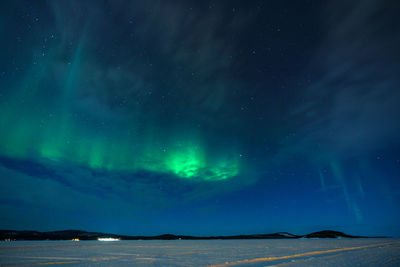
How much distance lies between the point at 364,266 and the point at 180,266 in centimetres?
663

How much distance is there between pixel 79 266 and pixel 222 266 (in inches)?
213

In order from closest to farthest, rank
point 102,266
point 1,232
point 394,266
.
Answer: point 394,266
point 102,266
point 1,232

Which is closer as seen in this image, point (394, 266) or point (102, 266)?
point (394, 266)

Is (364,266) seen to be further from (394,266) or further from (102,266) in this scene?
(102,266)

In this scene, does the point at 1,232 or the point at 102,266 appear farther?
the point at 1,232

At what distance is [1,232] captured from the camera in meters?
138

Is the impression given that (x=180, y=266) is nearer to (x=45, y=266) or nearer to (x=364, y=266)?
(x=45, y=266)

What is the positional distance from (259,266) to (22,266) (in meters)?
8.72

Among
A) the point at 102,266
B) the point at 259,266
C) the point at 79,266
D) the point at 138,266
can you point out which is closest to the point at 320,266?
the point at 259,266

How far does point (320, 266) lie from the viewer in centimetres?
895

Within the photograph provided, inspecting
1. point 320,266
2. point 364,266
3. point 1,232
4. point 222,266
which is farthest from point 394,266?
point 1,232

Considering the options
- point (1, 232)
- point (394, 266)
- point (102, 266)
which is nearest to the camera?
point (394, 266)

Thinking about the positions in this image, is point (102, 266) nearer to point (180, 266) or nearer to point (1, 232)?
point (180, 266)

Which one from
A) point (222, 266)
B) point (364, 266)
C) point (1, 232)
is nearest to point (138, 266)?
point (222, 266)
